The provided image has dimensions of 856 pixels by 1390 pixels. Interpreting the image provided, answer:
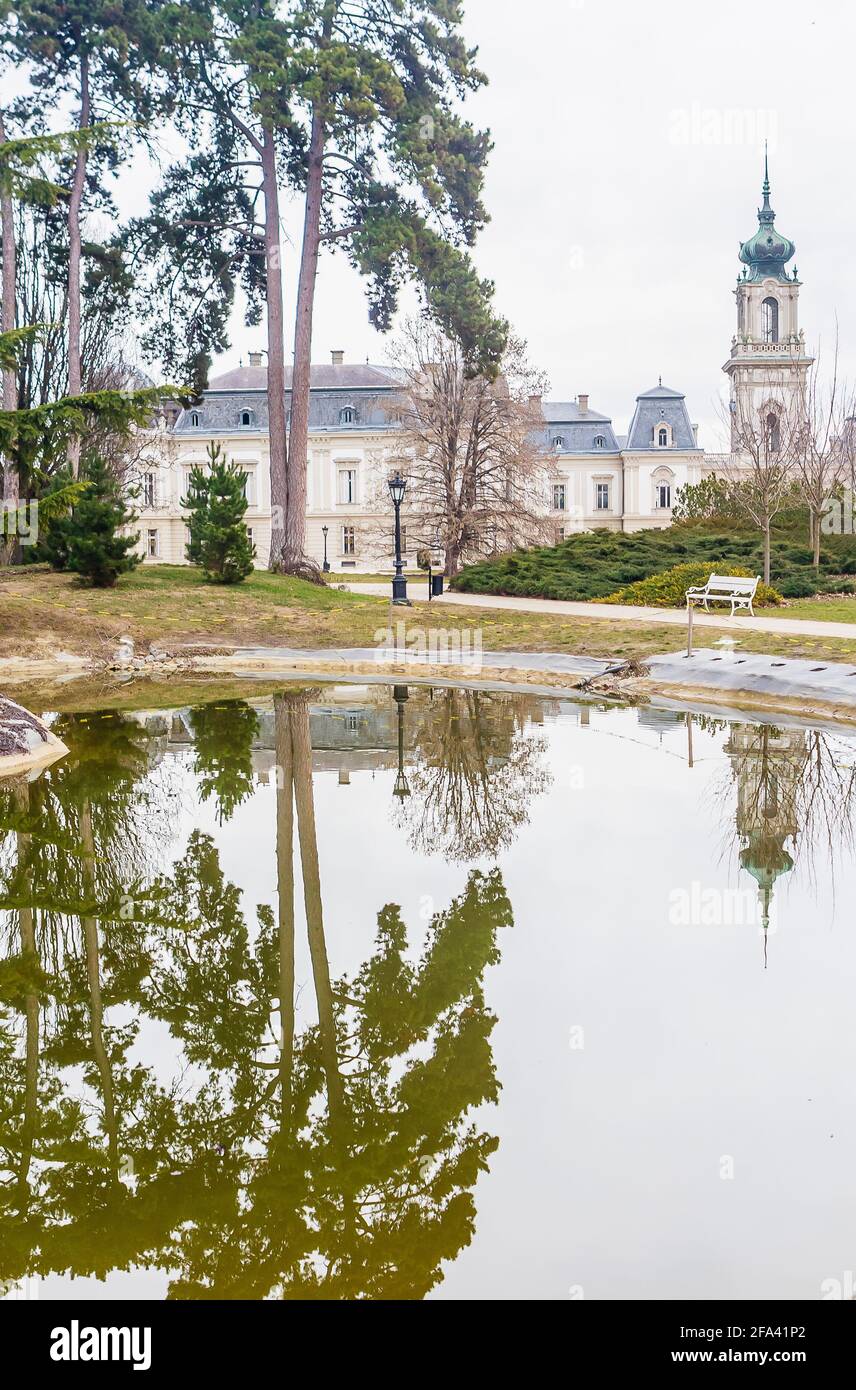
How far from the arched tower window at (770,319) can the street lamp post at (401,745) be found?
63.1 metres

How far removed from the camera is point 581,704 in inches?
573

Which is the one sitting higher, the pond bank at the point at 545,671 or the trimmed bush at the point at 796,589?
the trimmed bush at the point at 796,589

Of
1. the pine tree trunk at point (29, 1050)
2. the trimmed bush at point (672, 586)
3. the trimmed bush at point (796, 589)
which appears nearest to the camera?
the pine tree trunk at point (29, 1050)

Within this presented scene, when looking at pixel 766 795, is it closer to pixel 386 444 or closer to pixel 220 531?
pixel 220 531

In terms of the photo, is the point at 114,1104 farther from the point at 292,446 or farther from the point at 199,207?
the point at 199,207

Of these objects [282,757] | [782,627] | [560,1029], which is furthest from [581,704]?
[560,1029]

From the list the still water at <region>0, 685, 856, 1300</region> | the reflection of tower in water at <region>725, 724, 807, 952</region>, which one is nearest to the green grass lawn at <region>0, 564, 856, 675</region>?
the reflection of tower in water at <region>725, 724, 807, 952</region>

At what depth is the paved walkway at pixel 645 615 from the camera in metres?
19.1

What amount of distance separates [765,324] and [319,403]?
29830 millimetres

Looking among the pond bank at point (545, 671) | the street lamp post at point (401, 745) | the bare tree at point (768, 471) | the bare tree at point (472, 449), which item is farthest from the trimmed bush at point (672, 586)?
the street lamp post at point (401, 745)

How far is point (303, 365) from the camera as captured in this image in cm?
2788

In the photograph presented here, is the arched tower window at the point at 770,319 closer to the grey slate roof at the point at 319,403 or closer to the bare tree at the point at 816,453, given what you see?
the grey slate roof at the point at 319,403
